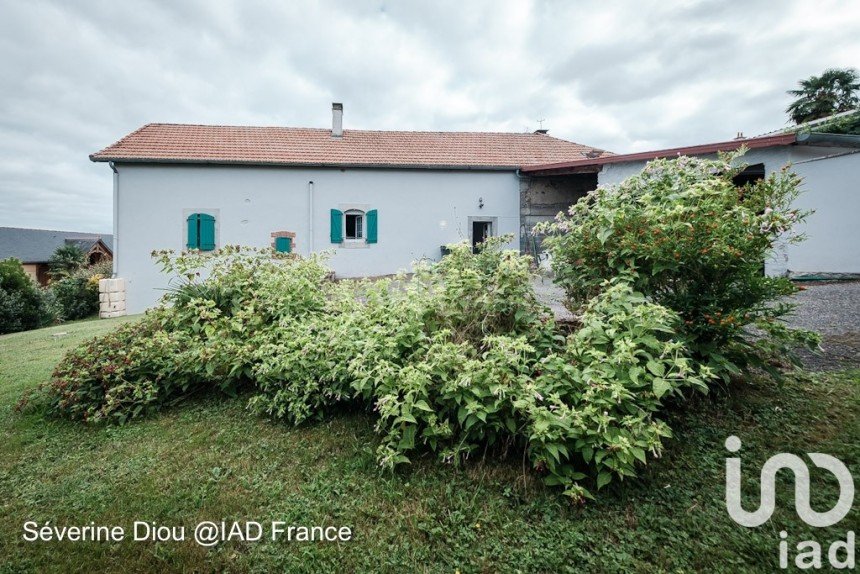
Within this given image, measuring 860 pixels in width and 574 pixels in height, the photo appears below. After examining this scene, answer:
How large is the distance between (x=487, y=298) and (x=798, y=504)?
184 cm

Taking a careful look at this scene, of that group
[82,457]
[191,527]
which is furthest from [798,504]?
[82,457]

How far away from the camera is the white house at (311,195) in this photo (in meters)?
11.3

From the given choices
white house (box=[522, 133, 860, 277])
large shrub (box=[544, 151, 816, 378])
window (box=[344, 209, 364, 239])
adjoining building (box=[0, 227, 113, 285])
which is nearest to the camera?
large shrub (box=[544, 151, 816, 378])

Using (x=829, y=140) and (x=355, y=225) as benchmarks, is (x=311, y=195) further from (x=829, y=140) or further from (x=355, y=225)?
(x=829, y=140)

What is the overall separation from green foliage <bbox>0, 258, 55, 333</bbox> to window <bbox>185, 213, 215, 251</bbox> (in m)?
4.55

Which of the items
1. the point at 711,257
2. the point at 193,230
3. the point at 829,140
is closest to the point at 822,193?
the point at 829,140

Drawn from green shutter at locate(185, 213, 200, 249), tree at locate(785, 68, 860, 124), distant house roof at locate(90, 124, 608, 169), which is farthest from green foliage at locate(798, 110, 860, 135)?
green shutter at locate(185, 213, 200, 249)

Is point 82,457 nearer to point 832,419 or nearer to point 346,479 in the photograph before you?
point 346,479

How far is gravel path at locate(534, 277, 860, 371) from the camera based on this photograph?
2.99 m

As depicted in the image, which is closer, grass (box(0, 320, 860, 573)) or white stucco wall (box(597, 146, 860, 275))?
grass (box(0, 320, 860, 573))

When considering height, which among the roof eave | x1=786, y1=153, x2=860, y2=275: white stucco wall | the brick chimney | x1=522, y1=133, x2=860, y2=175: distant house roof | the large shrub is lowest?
the large shrub

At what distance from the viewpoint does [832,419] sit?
220cm

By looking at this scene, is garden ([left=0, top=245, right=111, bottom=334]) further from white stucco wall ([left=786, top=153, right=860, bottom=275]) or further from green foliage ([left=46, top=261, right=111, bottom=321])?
white stucco wall ([left=786, top=153, right=860, bottom=275])

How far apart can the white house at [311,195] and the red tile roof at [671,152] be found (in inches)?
44.7
